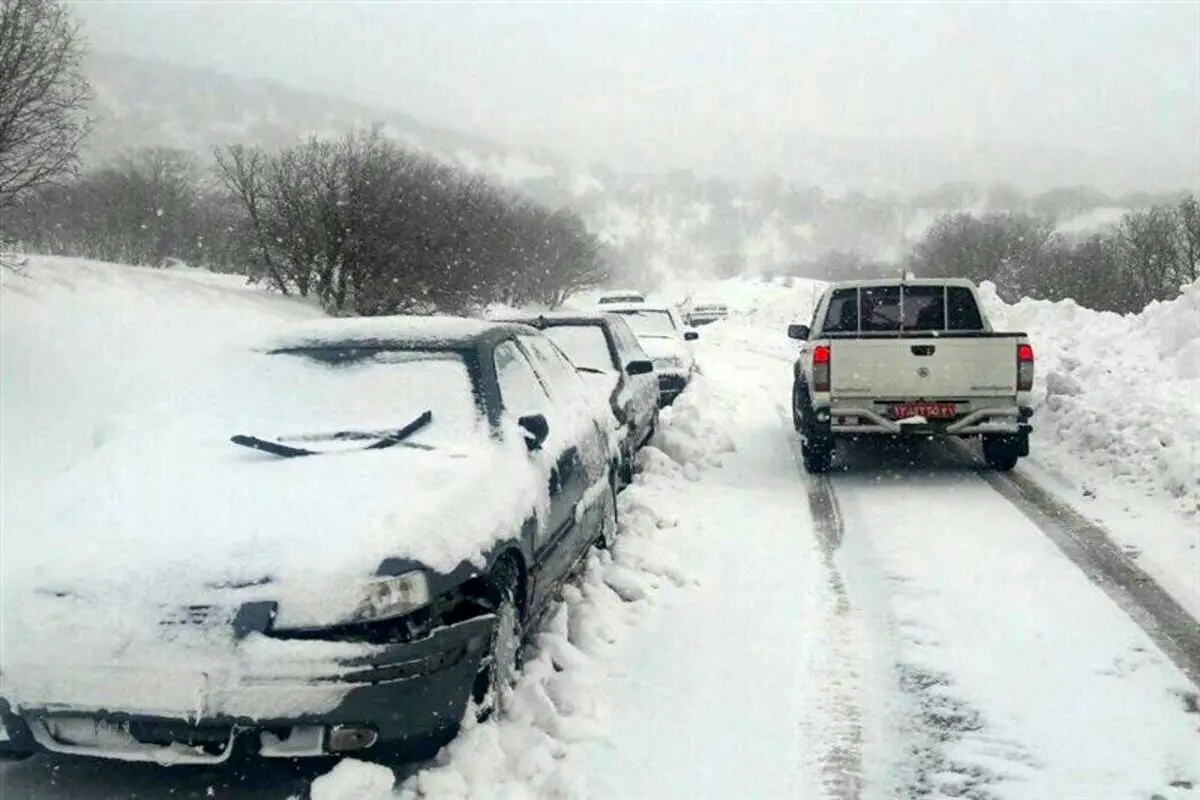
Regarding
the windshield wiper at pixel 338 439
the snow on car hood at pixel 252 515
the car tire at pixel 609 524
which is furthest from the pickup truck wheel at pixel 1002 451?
the windshield wiper at pixel 338 439

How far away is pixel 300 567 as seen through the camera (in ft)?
10.9

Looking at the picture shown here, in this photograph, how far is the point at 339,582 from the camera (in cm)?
329

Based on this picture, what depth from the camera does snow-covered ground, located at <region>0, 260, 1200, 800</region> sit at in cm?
361

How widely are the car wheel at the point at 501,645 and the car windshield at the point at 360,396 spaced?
0.78m

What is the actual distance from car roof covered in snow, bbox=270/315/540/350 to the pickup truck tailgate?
4504 mm

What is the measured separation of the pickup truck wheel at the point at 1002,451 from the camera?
9234 mm

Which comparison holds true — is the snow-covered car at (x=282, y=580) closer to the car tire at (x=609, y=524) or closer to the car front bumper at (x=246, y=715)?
the car front bumper at (x=246, y=715)

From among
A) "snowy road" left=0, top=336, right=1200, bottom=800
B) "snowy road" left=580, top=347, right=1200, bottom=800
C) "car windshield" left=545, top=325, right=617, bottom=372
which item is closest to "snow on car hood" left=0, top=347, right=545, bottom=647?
"snowy road" left=0, top=336, right=1200, bottom=800

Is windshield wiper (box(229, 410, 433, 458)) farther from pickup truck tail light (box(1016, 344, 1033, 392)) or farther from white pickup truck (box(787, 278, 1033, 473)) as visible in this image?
pickup truck tail light (box(1016, 344, 1033, 392))

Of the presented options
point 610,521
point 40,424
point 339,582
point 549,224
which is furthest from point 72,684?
point 549,224

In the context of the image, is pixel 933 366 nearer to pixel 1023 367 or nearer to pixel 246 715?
pixel 1023 367

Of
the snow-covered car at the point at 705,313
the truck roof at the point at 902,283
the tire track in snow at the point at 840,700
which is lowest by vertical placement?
the snow-covered car at the point at 705,313

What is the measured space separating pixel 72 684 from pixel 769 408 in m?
12.5

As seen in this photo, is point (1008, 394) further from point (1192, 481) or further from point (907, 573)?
point (907, 573)
